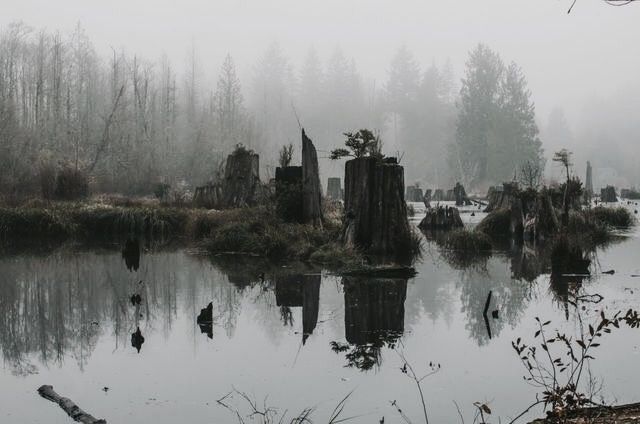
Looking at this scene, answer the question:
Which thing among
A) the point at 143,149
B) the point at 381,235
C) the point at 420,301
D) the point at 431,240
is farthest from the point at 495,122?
the point at 420,301

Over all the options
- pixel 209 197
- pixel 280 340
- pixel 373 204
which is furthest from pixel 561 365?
pixel 209 197

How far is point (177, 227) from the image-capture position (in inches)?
652

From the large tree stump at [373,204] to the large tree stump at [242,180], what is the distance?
24.0 ft

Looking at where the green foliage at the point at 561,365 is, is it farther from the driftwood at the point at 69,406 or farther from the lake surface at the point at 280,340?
the driftwood at the point at 69,406

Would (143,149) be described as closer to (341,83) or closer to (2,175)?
(2,175)

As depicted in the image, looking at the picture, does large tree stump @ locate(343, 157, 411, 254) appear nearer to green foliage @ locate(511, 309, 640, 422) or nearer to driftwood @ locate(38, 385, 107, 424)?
green foliage @ locate(511, 309, 640, 422)

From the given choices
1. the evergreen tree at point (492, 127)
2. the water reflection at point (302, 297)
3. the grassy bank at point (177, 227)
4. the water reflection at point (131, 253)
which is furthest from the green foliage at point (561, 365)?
the evergreen tree at point (492, 127)

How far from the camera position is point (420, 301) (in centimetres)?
756

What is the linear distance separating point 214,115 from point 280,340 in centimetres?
5029

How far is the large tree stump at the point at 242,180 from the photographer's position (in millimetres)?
18953

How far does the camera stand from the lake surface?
4164mm

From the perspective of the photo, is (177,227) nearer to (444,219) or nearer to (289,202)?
(289,202)

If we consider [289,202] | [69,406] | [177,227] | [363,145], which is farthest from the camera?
[177,227]

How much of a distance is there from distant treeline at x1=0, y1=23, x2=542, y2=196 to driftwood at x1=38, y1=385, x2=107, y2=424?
1584cm
